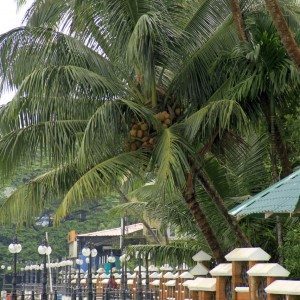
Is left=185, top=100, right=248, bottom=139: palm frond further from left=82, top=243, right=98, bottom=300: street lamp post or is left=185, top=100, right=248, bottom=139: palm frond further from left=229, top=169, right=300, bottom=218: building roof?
left=82, top=243, right=98, bottom=300: street lamp post

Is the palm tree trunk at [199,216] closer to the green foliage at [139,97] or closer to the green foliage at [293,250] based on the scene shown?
the green foliage at [139,97]

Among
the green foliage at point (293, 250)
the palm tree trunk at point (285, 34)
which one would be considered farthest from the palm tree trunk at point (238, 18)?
the green foliage at point (293, 250)

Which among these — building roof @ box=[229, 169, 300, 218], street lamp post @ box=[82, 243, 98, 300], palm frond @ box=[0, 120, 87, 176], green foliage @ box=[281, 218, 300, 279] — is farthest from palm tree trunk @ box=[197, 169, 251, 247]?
street lamp post @ box=[82, 243, 98, 300]

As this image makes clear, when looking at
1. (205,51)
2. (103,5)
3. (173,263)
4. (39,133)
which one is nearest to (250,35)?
(205,51)

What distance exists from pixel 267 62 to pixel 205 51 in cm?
138

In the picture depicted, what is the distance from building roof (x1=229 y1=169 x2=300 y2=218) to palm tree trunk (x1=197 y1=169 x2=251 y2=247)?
206 inches

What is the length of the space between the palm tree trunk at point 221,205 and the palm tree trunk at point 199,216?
36cm

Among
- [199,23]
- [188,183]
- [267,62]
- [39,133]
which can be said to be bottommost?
[188,183]

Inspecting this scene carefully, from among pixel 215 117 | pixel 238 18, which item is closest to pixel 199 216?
pixel 215 117

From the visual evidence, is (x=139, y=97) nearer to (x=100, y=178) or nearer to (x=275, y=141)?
(x=100, y=178)

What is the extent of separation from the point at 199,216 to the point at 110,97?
2.79m

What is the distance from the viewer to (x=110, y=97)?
1566cm

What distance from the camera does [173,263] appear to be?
22.3 meters

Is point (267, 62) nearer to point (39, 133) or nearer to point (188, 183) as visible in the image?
point (188, 183)
